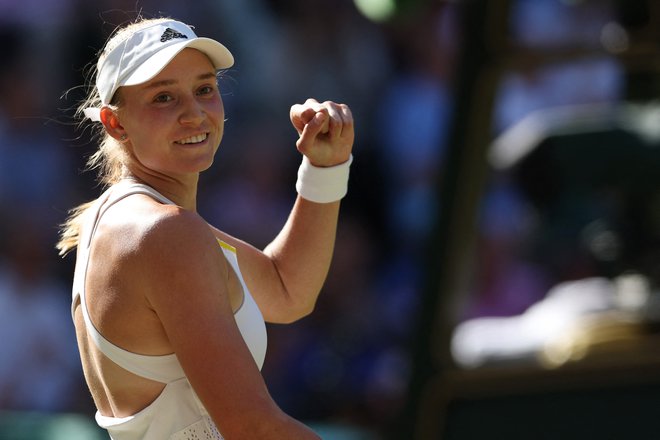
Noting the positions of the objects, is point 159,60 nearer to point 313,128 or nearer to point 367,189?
point 313,128

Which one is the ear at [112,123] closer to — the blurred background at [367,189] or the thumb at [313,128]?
the thumb at [313,128]

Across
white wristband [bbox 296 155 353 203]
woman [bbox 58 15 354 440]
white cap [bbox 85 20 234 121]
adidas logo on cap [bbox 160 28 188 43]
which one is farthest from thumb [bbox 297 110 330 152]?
adidas logo on cap [bbox 160 28 188 43]

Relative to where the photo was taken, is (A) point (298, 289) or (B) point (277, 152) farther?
(B) point (277, 152)

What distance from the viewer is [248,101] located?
22.3 ft

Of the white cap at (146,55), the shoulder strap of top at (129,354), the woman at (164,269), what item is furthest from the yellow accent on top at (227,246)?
the white cap at (146,55)

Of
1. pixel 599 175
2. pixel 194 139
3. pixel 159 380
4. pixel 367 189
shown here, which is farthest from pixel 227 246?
pixel 367 189

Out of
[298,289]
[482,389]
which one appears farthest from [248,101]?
[482,389]

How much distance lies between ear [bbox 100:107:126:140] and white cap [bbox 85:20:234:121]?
0.07ft

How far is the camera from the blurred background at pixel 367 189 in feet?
9.38

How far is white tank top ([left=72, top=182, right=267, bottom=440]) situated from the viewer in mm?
2434

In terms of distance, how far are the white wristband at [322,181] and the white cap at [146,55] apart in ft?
1.32

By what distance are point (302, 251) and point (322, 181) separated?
0.18 m

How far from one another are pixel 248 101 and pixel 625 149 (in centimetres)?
413

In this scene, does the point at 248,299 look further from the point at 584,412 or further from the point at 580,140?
the point at 580,140
